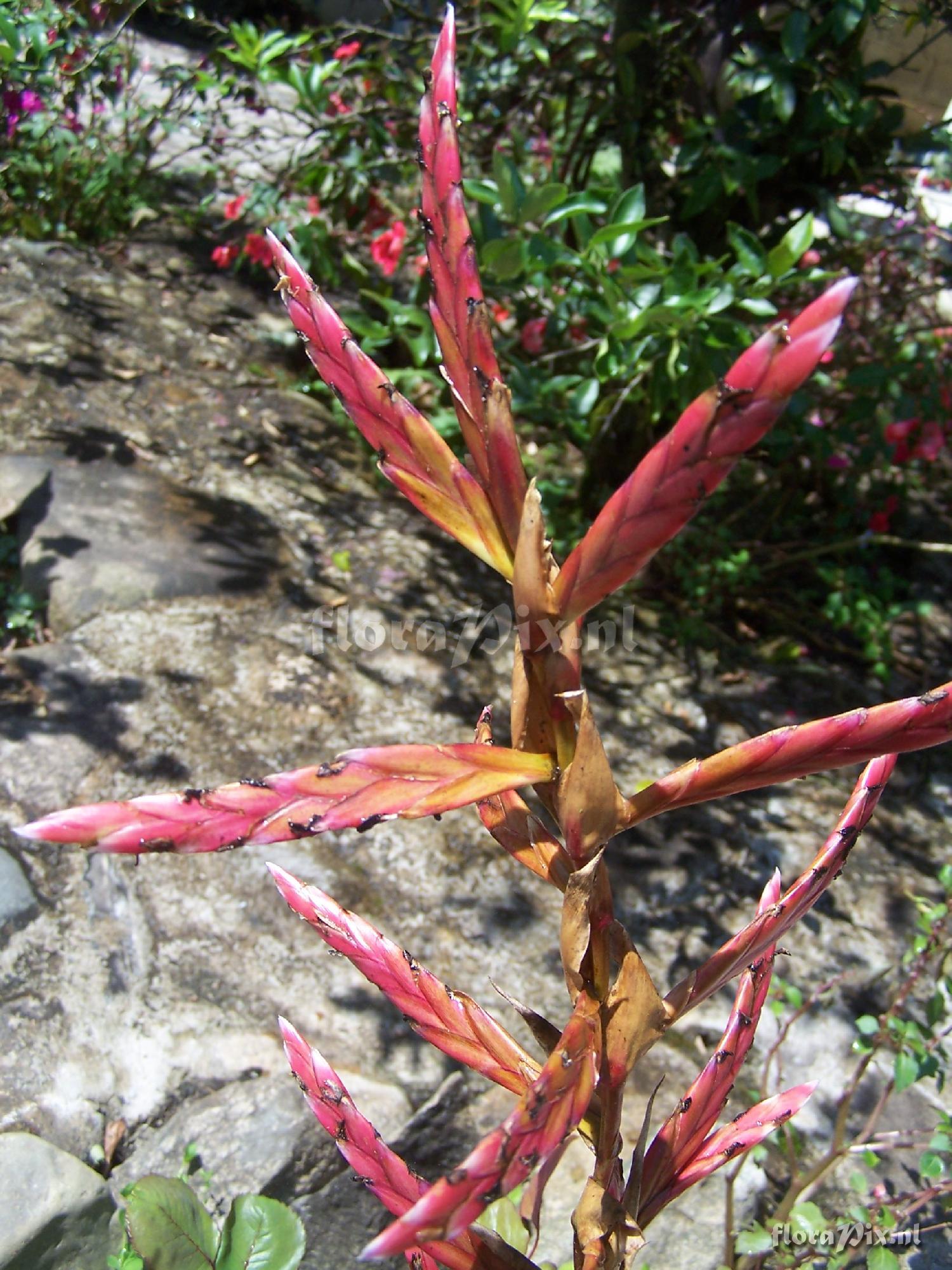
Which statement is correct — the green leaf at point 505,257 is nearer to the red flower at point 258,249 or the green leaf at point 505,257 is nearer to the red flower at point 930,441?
the red flower at point 258,249

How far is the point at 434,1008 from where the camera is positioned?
914 millimetres

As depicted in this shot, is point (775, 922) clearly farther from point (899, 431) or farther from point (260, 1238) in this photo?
point (899, 431)

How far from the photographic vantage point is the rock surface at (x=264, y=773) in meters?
2.00

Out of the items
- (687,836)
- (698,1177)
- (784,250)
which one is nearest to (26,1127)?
(698,1177)

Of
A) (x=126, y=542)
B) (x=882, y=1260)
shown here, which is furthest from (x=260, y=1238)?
(x=126, y=542)

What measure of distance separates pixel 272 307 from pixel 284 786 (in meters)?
4.50

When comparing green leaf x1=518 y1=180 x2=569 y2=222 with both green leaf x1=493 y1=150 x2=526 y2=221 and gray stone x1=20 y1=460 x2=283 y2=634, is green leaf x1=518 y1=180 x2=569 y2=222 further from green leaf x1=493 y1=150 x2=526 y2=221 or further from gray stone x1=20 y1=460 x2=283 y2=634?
gray stone x1=20 y1=460 x2=283 y2=634

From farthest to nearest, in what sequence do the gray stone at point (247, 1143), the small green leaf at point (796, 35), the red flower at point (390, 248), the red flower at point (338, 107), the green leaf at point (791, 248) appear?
the red flower at point (338, 107) < the red flower at point (390, 248) < the small green leaf at point (796, 35) < the green leaf at point (791, 248) < the gray stone at point (247, 1143)

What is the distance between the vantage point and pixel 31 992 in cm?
203

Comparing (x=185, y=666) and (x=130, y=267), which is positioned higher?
(x=130, y=267)

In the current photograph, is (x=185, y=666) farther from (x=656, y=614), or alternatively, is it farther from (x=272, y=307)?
(x=272, y=307)

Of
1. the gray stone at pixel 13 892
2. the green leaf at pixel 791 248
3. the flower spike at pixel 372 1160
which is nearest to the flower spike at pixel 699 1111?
the flower spike at pixel 372 1160

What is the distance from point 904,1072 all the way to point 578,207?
6.38ft

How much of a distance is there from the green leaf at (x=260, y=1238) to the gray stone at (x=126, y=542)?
73.7 inches
